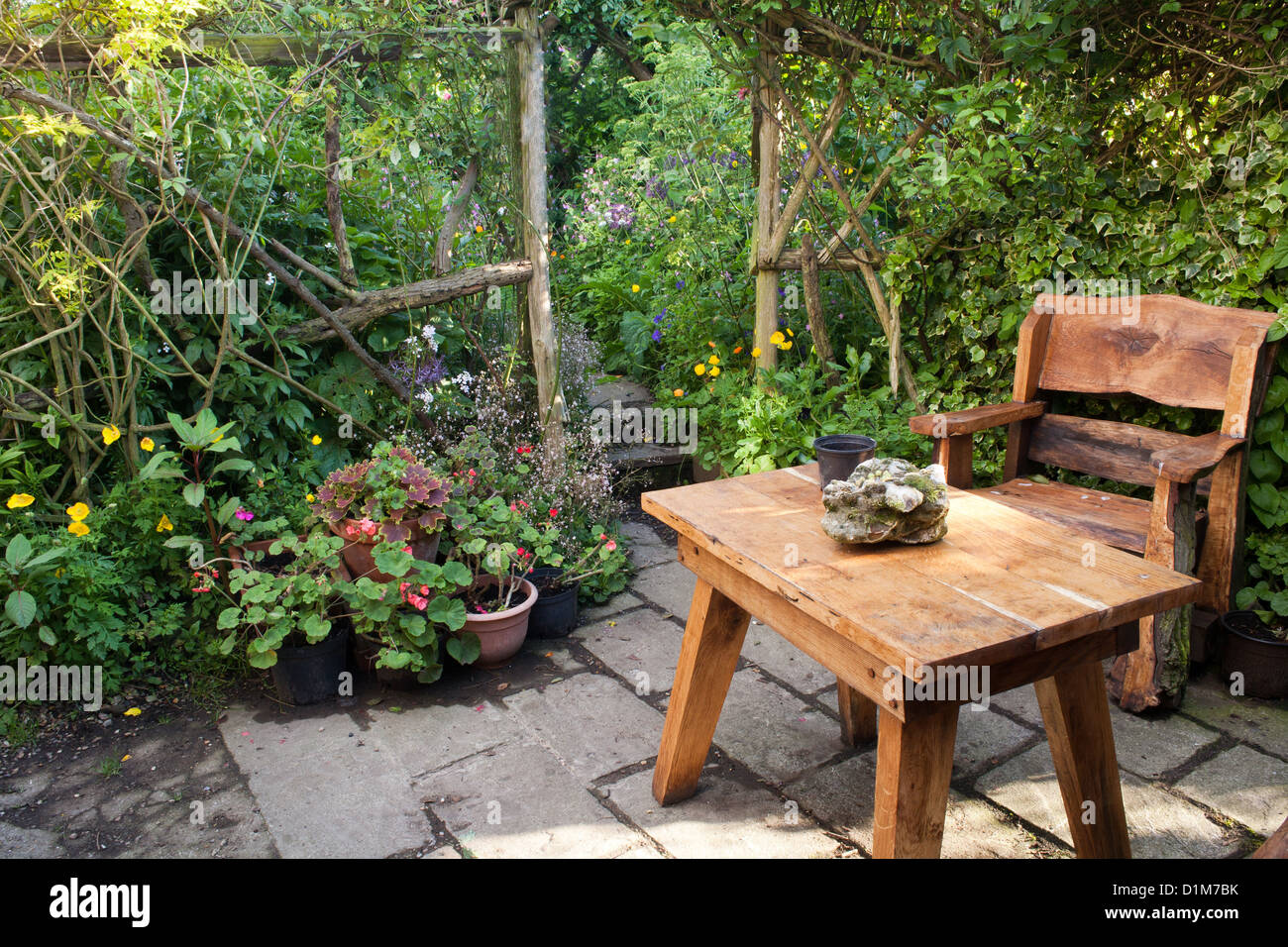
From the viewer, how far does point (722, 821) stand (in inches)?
98.9

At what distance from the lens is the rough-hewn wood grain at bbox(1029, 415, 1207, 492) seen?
3213mm

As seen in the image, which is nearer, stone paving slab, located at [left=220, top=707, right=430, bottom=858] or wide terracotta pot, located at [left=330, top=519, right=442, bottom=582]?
stone paving slab, located at [left=220, top=707, right=430, bottom=858]

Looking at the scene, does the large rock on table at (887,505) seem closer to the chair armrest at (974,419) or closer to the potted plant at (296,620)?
the chair armrest at (974,419)

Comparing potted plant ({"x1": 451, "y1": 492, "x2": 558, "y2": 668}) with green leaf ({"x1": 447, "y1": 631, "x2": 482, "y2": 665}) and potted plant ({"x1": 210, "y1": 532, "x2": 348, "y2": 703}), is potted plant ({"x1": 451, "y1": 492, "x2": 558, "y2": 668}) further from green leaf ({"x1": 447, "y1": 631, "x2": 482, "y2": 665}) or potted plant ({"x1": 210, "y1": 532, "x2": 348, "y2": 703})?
potted plant ({"x1": 210, "y1": 532, "x2": 348, "y2": 703})

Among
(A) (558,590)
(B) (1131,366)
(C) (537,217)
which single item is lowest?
(A) (558,590)

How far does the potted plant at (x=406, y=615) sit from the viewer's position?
9.95ft

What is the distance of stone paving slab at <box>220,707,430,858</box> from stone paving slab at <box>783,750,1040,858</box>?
3.52 ft

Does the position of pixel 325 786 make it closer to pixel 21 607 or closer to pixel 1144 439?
pixel 21 607

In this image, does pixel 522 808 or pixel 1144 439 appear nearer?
pixel 522 808

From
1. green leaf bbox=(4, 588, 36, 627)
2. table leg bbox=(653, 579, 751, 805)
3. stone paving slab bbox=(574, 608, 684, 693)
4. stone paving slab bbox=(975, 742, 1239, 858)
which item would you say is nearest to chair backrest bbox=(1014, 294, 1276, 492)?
→ stone paving slab bbox=(975, 742, 1239, 858)

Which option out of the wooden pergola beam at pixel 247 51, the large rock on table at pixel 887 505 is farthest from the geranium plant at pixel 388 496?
the large rock on table at pixel 887 505

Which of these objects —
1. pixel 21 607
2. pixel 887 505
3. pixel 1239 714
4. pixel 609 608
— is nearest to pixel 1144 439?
pixel 1239 714

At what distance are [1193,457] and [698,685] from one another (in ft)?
5.46
